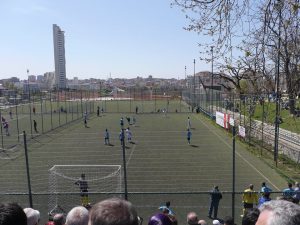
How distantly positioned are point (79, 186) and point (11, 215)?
11.7m

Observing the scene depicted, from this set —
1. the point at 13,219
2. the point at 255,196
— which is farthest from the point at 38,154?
the point at 13,219

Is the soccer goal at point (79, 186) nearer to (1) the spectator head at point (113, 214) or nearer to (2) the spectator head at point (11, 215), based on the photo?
(2) the spectator head at point (11, 215)

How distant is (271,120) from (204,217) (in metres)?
14.5

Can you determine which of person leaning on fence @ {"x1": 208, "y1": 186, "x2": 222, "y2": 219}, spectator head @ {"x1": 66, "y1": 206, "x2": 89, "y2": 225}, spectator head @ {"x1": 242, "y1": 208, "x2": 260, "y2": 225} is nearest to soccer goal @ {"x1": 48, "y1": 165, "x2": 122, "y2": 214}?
person leaning on fence @ {"x1": 208, "y1": 186, "x2": 222, "y2": 219}

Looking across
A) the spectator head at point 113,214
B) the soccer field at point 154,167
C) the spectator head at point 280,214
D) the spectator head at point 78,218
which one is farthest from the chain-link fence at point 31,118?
the spectator head at point 280,214

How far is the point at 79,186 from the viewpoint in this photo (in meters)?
14.4

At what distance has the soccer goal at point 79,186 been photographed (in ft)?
45.1

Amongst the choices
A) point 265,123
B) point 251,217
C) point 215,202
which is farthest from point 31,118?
point 251,217

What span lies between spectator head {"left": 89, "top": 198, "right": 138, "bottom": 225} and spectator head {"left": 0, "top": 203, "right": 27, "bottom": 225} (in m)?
0.92

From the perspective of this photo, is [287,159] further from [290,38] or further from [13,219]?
[13,219]

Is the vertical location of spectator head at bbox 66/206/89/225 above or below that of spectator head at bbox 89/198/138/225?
below

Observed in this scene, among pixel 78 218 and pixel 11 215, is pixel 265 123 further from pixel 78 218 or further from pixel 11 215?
pixel 11 215

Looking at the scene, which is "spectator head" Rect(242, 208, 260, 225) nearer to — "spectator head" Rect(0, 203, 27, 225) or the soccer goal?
"spectator head" Rect(0, 203, 27, 225)

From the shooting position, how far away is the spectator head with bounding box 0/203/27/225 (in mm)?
2941
